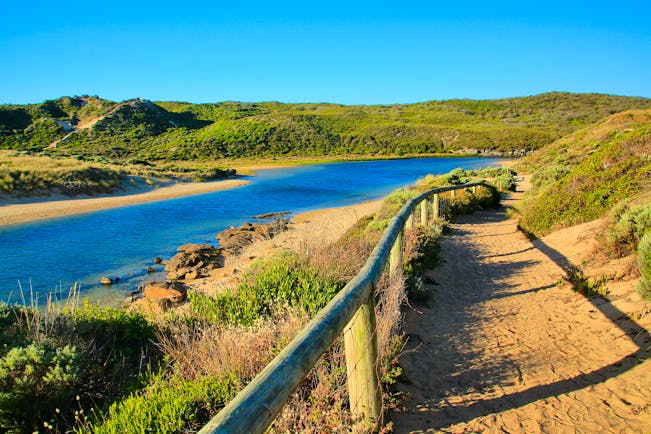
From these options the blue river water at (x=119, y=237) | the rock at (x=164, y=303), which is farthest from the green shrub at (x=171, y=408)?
the rock at (x=164, y=303)

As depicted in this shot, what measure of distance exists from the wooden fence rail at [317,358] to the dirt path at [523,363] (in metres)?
0.58

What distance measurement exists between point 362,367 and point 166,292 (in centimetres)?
749

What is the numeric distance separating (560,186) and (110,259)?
13270 mm

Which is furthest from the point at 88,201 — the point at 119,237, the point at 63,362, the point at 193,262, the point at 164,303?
the point at 63,362

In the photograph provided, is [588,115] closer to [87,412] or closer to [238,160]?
[238,160]

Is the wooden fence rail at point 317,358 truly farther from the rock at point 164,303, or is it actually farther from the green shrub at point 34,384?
the rock at point 164,303

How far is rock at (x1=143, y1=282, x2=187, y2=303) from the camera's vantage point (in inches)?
344

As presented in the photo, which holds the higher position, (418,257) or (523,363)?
(418,257)

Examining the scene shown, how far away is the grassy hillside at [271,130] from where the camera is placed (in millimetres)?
64250

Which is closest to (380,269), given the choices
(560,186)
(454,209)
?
(560,186)

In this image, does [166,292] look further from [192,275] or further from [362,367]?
[362,367]

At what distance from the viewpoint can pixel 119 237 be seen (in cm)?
1612

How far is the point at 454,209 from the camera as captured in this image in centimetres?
1314

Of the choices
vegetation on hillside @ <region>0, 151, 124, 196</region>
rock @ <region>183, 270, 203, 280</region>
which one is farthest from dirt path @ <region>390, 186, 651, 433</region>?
vegetation on hillside @ <region>0, 151, 124, 196</region>
